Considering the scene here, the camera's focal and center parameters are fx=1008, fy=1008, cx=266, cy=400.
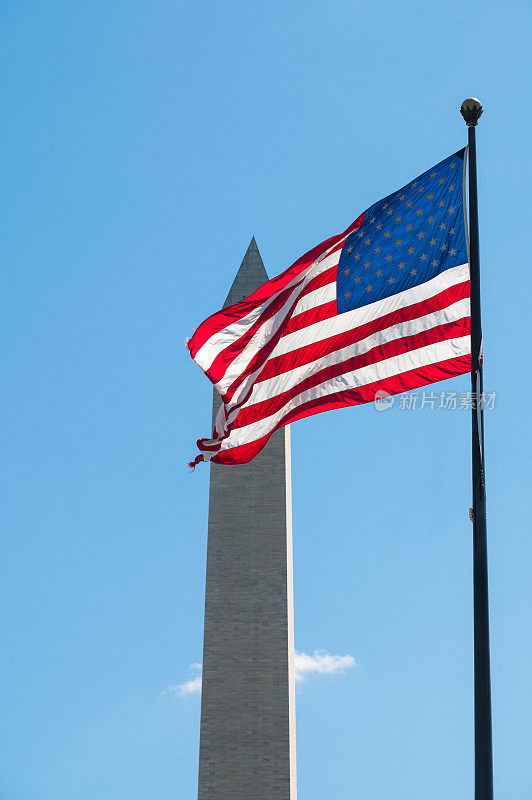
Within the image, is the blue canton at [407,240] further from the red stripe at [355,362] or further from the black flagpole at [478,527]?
the black flagpole at [478,527]

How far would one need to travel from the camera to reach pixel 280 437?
90.8 ft

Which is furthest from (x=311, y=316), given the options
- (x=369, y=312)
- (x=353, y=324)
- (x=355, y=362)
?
(x=355, y=362)

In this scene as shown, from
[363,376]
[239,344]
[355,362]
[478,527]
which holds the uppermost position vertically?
Result: [239,344]

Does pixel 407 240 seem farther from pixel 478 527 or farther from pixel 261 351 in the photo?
pixel 478 527

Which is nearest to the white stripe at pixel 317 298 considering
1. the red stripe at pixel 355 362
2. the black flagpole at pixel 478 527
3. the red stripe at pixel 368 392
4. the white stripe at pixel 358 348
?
the white stripe at pixel 358 348

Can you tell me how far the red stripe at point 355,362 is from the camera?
40.0ft

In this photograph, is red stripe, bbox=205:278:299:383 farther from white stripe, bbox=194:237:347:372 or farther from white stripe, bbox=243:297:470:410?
white stripe, bbox=243:297:470:410

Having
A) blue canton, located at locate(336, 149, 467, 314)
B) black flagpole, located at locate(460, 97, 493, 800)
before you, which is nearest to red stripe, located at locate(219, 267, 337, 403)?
blue canton, located at locate(336, 149, 467, 314)

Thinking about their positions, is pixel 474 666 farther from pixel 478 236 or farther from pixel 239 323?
pixel 239 323

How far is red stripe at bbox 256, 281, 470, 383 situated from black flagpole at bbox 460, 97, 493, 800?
865 millimetres

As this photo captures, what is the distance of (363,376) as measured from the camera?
13.1 metres

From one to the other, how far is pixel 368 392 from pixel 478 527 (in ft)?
11.1

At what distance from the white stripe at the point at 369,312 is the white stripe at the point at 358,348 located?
26cm

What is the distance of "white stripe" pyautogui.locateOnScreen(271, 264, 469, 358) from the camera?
12.2 m
